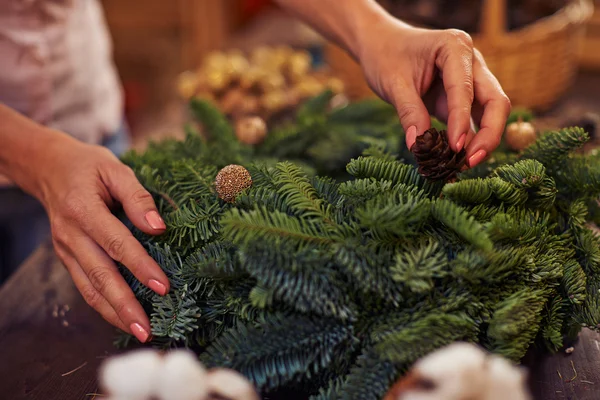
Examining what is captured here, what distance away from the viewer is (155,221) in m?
0.62

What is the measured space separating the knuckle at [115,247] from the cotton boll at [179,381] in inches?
8.0

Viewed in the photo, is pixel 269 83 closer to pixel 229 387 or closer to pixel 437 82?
pixel 437 82

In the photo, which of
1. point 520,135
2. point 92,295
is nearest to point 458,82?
point 520,135

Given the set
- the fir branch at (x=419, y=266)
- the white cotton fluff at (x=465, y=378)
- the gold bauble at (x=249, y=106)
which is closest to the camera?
the white cotton fluff at (x=465, y=378)

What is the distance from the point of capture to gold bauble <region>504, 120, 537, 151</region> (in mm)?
725

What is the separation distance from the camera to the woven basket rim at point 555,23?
133 centimetres

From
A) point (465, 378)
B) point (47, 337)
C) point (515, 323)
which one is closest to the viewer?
point (465, 378)

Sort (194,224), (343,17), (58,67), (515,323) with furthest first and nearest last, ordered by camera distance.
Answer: (58,67), (343,17), (194,224), (515,323)

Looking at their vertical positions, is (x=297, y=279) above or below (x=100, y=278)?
above

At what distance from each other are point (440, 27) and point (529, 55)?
0.22 m

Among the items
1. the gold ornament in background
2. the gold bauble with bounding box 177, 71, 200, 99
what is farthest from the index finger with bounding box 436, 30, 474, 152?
the gold bauble with bounding box 177, 71, 200, 99

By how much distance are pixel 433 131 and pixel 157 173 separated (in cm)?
35

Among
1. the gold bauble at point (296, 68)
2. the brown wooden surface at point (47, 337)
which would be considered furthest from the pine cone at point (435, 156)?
the gold bauble at point (296, 68)

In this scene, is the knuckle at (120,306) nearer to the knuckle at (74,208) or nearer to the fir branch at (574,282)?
the knuckle at (74,208)
